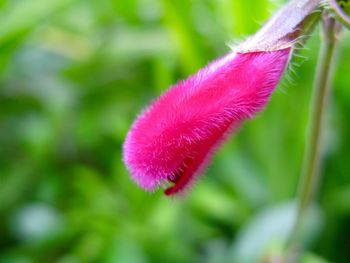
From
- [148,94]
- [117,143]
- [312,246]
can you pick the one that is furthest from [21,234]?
[312,246]

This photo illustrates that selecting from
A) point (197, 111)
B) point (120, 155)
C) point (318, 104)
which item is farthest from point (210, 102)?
point (120, 155)

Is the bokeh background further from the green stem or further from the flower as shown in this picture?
the flower

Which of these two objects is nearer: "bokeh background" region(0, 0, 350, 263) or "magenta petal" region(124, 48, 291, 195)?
"magenta petal" region(124, 48, 291, 195)

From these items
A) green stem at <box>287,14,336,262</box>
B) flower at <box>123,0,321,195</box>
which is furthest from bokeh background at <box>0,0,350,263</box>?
flower at <box>123,0,321,195</box>

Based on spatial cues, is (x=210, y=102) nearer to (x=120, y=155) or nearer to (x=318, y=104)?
(x=318, y=104)

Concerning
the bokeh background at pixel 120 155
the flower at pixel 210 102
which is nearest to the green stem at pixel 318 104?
the flower at pixel 210 102

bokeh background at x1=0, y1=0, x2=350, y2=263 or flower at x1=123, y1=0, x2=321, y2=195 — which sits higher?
bokeh background at x1=0, y1=0, x2=350, y2=263
